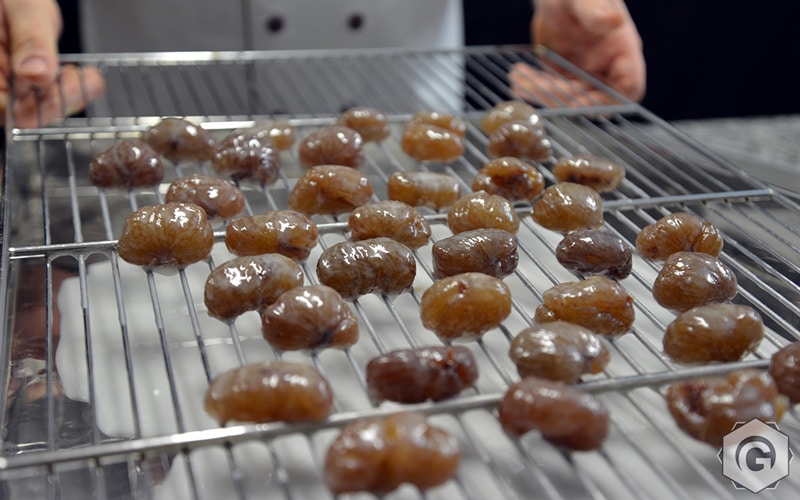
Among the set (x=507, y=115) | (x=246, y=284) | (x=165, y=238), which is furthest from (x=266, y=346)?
(x=507, y=115)

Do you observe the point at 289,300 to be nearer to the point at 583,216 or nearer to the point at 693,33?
the point at 583,216

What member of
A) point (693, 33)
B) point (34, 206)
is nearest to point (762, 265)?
point (34, 206)

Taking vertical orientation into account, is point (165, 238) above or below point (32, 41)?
below

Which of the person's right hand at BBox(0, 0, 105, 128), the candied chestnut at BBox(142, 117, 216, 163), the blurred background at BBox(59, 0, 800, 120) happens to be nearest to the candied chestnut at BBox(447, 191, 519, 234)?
the candied chestnut at BBox(142, 117, 216, 163)

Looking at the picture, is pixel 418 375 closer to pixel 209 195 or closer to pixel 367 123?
→ pixel 209 195

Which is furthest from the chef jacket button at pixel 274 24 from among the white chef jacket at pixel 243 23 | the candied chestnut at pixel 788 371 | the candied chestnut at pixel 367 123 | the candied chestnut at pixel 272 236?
the candied chestnut at pixel 788 371

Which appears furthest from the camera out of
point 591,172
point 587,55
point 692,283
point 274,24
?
point 274,24

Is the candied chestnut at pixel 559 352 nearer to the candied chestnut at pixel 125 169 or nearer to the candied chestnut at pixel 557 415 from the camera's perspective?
the candied chestnut at pixel 557 415
